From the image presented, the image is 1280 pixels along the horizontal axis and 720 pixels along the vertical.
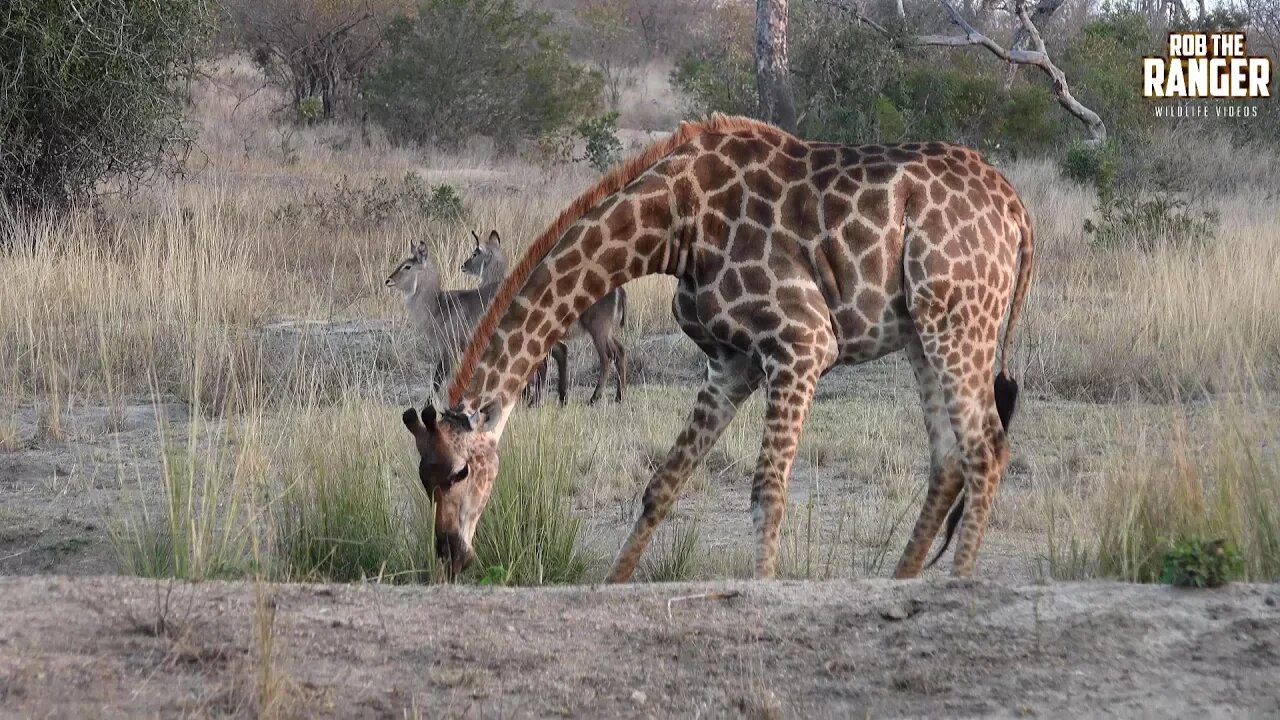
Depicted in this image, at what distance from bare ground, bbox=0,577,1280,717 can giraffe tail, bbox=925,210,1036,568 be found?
5.65 feet

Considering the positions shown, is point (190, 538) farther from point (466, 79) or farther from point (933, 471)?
point (466, 79)

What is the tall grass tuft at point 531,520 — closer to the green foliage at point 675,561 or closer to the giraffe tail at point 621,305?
the green foliage at point 675,561

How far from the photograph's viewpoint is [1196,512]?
225 inches

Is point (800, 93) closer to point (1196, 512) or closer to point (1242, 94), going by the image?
point (1242, 94)

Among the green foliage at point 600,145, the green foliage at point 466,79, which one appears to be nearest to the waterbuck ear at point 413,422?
the green foliage at point 600,145

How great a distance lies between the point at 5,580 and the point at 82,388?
19.5ft

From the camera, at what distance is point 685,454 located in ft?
21.5

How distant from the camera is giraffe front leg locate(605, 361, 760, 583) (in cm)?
654

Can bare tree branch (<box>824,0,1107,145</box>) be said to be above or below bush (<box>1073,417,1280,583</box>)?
above

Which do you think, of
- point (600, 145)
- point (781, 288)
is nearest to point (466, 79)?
point (600, 145)

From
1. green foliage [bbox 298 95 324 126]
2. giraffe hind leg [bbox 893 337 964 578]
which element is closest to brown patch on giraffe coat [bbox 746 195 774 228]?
giraffe hind leg [bbox 893 337 964 578]

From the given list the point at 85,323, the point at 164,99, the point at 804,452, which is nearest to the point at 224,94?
the point at 164,99

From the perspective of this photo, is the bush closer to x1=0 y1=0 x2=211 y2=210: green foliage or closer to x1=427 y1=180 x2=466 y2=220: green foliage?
x1=0 y1=0 x2=211 y2=210: green foliage

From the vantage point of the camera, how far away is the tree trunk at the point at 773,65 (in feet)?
68.0
